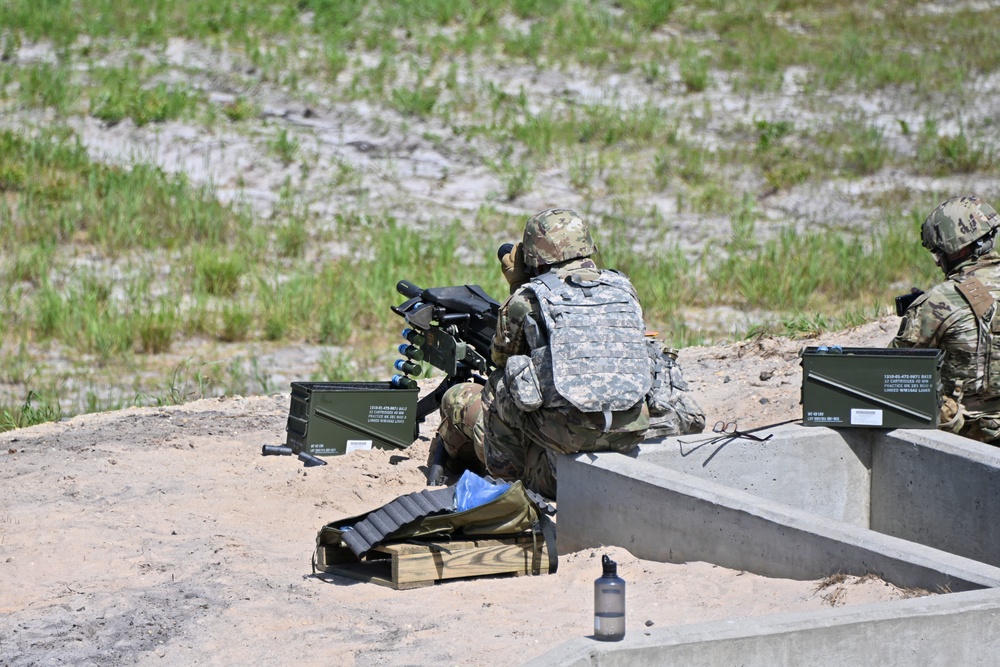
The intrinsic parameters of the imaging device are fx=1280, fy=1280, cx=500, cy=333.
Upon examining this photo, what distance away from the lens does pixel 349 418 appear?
23.7 ft

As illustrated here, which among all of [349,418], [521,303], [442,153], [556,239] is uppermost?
[442,153]

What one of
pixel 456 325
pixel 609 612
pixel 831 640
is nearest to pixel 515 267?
pixel 456 325

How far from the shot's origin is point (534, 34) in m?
18.1

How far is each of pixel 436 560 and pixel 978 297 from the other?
2913mm

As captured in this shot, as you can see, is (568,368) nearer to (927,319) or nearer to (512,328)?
→ (512,328)

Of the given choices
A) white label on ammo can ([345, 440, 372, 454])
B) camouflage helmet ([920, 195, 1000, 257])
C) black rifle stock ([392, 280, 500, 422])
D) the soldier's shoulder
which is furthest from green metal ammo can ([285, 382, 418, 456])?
camouflage helmet ([920, 195, 1000, 257])

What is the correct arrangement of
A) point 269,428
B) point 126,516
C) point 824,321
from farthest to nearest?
point 824,321 < point 269,428 < point 126,516

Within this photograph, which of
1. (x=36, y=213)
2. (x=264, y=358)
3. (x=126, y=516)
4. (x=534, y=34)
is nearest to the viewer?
(x=126, y=516)

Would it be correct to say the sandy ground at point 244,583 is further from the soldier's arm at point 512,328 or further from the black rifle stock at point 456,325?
the soldier's arm at point 512,328

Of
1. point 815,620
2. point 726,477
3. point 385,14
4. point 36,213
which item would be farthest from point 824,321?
point 385,14

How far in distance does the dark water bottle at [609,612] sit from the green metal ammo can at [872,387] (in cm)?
255

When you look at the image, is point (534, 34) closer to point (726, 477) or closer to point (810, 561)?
point (726, 477)

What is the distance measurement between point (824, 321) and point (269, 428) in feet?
14.1

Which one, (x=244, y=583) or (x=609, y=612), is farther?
(x=244, y=583)
